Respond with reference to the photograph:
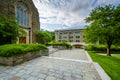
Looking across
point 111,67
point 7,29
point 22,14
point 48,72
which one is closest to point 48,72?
point 48,72

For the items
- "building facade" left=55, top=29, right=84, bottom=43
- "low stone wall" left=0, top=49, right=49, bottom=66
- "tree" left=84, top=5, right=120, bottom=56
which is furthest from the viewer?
"building facade" left=55, top=29, right=84, bottom=43

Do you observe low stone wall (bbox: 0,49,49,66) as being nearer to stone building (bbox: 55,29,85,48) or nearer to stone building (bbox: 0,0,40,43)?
stone building (bbox: 0,0,40,43)

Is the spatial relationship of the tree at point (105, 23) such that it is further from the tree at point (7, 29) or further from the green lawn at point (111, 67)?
the tree at point (7, 29)

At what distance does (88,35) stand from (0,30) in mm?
10519

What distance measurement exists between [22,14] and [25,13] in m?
0.98

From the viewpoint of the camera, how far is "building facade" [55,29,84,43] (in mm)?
38938

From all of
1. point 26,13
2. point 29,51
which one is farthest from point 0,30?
point 26,13

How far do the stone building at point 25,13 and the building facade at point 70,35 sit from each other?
24.7 m

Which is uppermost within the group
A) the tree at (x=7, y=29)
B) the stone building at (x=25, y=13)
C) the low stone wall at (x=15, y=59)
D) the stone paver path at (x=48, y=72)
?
the stone building at (x=25, y=13)

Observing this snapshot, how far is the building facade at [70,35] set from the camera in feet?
128

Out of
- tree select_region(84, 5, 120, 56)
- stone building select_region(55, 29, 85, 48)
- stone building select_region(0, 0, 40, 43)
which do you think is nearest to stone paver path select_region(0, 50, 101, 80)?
tree select_region(84, 5, 120, 56)

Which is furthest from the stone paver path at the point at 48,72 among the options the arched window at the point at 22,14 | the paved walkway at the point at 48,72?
the arched window at the point at 22,14

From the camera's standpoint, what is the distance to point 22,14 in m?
14.1

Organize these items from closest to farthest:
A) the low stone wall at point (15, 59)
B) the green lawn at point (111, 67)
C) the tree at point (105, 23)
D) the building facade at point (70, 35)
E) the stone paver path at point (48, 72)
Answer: the stone paver path at point (48, 72) → the green lawn at point (111, 67) → the low stone wall at point (15, 59) → the tree at point (105, 23) → the building facade at point (70, 35)
